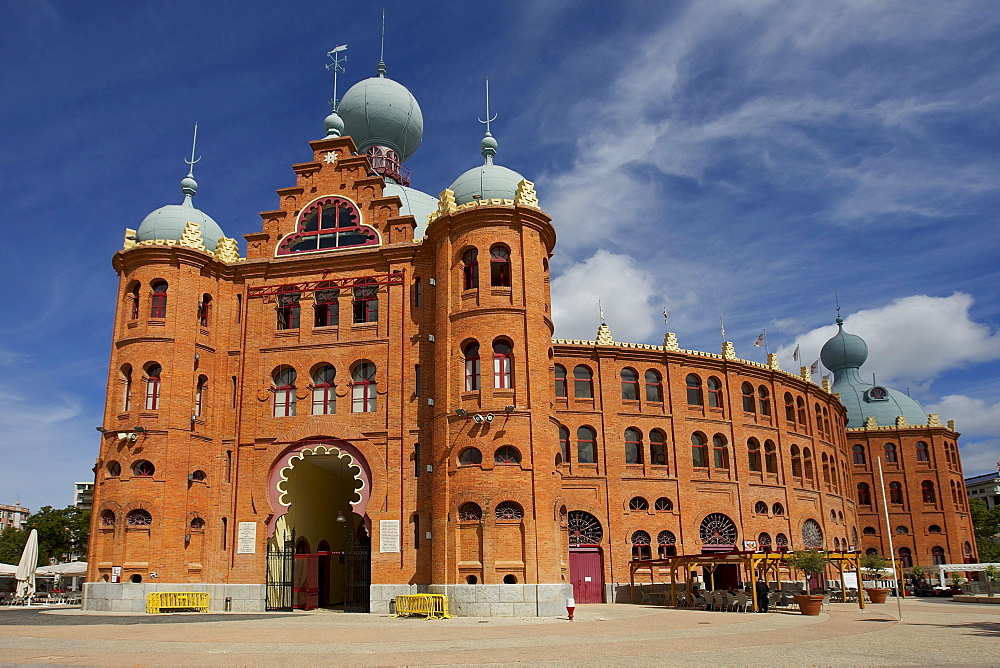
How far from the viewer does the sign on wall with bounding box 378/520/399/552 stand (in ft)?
119

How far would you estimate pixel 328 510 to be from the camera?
1807 inches

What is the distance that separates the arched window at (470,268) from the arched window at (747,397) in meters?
21.5

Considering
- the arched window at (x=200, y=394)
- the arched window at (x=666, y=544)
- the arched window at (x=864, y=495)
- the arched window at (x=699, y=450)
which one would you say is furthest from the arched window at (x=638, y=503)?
the arched window at (x=864, y=495)

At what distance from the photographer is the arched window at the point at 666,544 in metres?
44.8

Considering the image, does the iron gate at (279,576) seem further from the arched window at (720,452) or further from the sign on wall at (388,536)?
the arched window at (720,452)

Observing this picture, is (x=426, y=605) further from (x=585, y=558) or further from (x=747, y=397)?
(x=747, y=397)

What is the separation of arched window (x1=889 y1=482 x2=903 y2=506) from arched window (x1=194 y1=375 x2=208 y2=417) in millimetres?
55581

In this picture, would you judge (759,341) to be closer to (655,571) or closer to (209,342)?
(655,571)

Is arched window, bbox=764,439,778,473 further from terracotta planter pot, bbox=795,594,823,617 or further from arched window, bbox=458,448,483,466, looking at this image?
arched window, bbox=458,448,483,466

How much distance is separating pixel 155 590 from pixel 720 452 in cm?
3076

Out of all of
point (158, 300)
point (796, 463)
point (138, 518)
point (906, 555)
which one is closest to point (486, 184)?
point (158, 300)

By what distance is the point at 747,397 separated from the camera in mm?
51344

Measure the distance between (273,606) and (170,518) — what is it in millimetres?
6176

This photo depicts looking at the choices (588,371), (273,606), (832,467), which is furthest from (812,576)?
(273,606)
